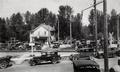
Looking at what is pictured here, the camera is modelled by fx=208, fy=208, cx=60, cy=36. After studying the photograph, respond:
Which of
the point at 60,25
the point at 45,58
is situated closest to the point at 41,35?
the point at 60,25

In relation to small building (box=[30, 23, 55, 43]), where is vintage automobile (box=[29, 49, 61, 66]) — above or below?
below

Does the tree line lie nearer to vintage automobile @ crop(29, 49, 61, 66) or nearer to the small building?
the small building

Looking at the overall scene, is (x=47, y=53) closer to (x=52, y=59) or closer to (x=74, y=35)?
(x=52, y=59)

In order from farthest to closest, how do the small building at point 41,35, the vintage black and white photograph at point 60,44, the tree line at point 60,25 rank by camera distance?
the tree line at point 60,25 < the small building at point 41,35 < the vintage black and white photograph at point 60,44

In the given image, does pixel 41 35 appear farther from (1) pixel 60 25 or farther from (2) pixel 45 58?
(2) pixel 45 58

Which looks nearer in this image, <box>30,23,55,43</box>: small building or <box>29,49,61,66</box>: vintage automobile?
<box>29,49,61,66</box>: vintage automobile

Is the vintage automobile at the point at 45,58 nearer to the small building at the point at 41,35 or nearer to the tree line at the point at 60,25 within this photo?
the tree line at the point at 60,25

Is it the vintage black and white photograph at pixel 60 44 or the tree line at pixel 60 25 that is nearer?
the vintage black and white photograph at pixel 60 44

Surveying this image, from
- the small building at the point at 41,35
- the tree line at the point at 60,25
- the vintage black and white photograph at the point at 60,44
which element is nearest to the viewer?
the vintage black and white photograph at the point at 60,44

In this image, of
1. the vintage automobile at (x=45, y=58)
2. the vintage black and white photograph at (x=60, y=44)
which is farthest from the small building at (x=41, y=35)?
the vintage automobile at (x=45, y=58)

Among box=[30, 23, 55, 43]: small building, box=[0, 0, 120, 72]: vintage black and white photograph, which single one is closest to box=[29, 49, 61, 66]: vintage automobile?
box=[0, 0, 120, 72]: vintage black and white photograph

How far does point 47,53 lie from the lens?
25.6 m

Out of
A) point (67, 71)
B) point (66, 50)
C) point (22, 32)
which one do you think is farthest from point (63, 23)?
point (67, 71)

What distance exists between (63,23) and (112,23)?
50.0 meters
